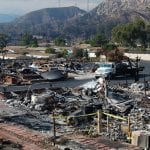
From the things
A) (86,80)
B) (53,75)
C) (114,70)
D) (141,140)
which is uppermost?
(141,140)

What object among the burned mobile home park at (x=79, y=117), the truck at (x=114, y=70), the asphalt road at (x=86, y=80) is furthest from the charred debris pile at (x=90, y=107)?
the truck at (x=114, y=70)

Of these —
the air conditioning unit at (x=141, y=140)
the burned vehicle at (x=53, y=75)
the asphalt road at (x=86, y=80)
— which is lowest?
the asphalt road at (x=86, y=80)

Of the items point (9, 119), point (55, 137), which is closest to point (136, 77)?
point (9, 119)

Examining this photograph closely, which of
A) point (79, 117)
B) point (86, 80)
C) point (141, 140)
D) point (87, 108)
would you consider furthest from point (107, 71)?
point (141, 140)

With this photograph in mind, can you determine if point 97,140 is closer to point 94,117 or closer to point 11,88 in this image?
point 94,117

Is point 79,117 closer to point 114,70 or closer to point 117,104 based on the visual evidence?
point 117,104

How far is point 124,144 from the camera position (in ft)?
42.3

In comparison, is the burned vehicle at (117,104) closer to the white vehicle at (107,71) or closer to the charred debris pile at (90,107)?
the charred debris pile at (90,107)

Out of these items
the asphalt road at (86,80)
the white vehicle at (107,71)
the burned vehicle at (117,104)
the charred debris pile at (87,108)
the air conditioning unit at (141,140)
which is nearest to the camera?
the air conditioning unit at (141,140)

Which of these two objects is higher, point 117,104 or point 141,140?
point 141,140

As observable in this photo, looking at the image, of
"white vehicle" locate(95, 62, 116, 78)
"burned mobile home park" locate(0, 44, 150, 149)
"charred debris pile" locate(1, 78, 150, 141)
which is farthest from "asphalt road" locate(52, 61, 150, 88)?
"charred debris pile" locate(1, 78, 150, 141)

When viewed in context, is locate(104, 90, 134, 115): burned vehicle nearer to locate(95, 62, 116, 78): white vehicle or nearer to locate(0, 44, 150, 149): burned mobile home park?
locate(0, 44, 150, 149): burned mobile home park

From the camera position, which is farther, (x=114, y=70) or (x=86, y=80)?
(x=114, y=70)

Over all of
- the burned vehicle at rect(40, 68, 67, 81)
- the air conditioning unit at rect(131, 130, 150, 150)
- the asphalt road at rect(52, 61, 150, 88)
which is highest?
the air conditioning unit at rect(131, 130, 150, 150)
